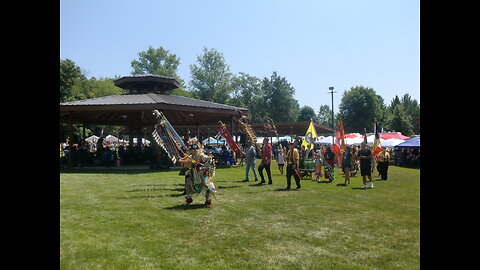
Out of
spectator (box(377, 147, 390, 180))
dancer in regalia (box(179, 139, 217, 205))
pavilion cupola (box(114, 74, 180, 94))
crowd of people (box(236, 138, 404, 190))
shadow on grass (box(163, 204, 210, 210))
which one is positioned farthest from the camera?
pavilion cupola (box(114, 74, 180, 94))

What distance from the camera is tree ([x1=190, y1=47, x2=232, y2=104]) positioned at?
66.9 metres

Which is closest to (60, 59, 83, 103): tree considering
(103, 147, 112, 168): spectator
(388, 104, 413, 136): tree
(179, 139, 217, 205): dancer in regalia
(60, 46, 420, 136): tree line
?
(60, 46, 420, 136): tree line

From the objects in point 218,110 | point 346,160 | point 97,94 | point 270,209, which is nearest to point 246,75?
point 97,94

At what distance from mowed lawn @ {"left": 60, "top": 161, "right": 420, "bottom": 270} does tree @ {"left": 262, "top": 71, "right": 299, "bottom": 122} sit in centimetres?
6168

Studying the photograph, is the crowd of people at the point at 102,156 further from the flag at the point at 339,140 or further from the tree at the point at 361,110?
the tree at the point at 361,110

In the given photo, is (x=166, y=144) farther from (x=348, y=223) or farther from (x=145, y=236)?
(x=348, y=223)

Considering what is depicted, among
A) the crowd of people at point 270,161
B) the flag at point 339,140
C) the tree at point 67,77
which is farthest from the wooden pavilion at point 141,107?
the tree at point 67,77

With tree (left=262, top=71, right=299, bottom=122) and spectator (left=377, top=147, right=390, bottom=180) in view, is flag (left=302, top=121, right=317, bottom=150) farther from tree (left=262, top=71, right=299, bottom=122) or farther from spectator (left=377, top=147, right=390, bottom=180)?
tree (left=262, top=71, right=299, bottom=122)

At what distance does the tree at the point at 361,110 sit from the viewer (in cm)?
6241

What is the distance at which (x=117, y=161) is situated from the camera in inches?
906

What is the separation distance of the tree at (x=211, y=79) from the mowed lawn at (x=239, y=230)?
184 feet

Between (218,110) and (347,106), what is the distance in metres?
46.9

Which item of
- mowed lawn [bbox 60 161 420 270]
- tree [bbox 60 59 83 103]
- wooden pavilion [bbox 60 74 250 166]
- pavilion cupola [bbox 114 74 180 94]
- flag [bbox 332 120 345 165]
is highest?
tree [bbox 60 59 83 103]

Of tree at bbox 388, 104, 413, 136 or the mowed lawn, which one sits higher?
tree at bbox 388, 104, 413, 136
